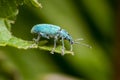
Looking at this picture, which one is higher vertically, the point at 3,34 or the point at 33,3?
the point at 33,3

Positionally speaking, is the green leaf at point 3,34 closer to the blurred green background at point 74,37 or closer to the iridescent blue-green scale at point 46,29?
the iridescent blue-green scale at point 46,29

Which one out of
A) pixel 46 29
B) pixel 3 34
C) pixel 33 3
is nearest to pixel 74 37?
pixel 46 29

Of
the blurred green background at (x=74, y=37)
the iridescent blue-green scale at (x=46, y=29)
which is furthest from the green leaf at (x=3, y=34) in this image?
the blurred green background at (x=74, y=37)

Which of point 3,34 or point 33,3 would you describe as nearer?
point 33,3

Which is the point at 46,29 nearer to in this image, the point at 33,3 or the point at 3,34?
the point at 3,34

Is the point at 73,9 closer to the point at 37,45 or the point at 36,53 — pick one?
the point at 36,53

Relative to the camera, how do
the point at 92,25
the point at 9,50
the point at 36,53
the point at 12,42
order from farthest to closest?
1. the point at 92,25
2. the point at 36,53
3. the point at 9,50
4. the point at 12,42

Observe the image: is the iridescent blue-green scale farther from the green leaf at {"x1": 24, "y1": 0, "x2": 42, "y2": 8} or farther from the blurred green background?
the blurred green background

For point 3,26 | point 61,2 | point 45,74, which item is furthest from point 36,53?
point 3,26
